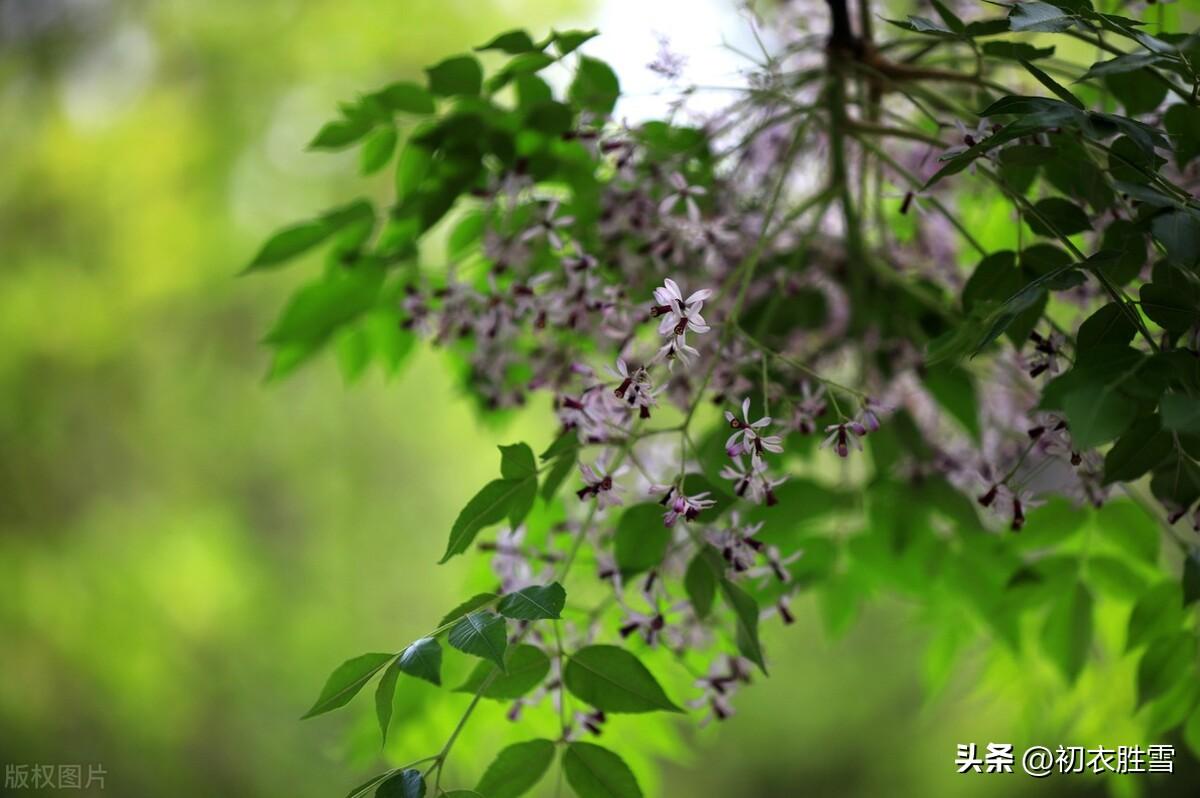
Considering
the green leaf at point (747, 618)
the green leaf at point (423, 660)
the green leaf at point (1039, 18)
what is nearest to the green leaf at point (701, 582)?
the green leaf at point (747, 618)

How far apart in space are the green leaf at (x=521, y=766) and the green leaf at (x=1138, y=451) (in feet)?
0.81

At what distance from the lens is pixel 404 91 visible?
567 mm

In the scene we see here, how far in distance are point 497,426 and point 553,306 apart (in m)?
0.19

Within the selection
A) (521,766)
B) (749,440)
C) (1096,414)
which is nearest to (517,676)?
(521,766)

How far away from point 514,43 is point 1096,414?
0.34 metres

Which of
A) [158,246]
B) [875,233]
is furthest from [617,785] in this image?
[158,246]

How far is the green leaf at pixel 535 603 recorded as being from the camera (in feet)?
1.19

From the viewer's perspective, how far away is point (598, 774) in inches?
16.1

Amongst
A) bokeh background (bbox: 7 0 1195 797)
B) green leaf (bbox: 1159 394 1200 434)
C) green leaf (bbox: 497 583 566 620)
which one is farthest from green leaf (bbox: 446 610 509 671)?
bokeh background (bbox: 7 0 1195 797)

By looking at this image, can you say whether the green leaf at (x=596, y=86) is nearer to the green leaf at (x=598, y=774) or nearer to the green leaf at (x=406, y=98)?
the green leaf at (x=406, y=98)

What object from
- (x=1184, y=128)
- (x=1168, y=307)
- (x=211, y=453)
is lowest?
(x=1168, y=307)

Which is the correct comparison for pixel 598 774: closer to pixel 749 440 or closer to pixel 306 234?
pixel 749 440

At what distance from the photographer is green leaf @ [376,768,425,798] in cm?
38

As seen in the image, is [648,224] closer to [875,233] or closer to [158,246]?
[875,233]
